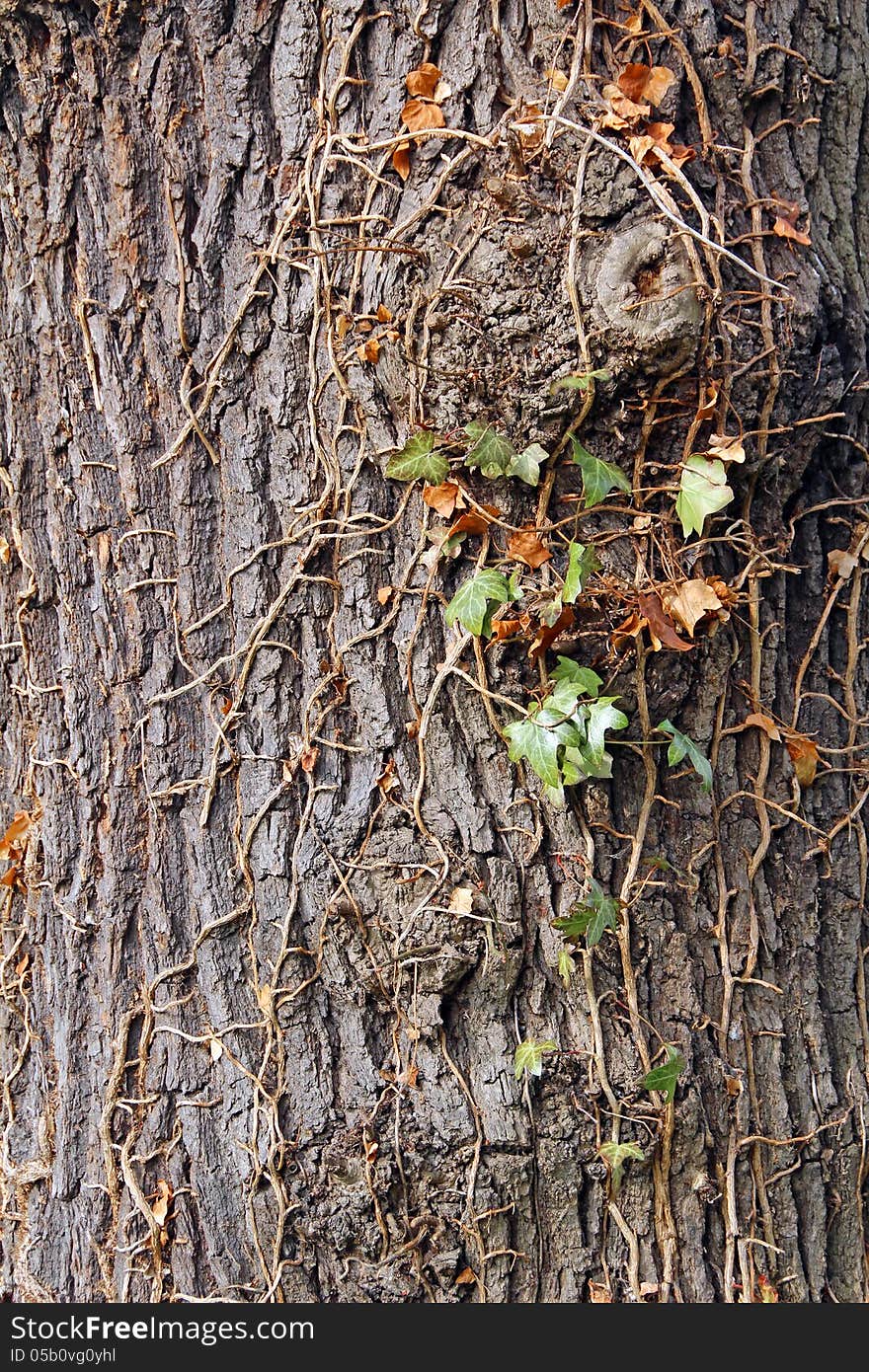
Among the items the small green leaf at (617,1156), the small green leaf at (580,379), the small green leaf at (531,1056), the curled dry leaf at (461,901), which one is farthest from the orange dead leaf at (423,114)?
the small green leaf at (617,1156)

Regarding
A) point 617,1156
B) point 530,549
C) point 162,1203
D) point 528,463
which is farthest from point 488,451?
point 162,1203

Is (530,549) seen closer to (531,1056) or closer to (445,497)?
(445,497)

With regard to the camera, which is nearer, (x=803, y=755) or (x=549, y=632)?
(x=549, y=632)

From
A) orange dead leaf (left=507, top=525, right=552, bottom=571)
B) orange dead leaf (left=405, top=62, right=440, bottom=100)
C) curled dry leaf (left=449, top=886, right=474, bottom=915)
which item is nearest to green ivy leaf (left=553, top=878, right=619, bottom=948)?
curled dry leaf (left=449, top=886, right=474, bottom=915)

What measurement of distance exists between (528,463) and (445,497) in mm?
150

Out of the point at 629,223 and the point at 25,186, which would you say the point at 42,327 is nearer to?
the point at 25,186

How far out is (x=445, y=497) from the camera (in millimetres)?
1688

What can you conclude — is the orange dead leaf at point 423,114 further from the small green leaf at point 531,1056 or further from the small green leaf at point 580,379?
the small green leaf at point 531,1056

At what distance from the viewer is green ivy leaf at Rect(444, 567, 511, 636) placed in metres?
1.65

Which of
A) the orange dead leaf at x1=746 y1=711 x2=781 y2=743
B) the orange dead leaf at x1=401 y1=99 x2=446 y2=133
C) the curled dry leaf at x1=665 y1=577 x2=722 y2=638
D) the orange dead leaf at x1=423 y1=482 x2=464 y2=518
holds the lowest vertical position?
the orange dead leaf at x1=746 y1=711 x2=781 y2=743

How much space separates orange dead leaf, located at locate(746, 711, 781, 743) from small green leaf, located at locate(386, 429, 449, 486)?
67 cm

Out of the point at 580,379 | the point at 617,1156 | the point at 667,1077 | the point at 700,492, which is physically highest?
the point at 580,379

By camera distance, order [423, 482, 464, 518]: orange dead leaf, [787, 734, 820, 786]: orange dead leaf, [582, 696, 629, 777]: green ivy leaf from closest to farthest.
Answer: [582, 696, 629, 777]: green ivy leaf → [423, 482, 464, 518]: orange dead leaf → [787, 734, 820, 786]: orange dead leaf

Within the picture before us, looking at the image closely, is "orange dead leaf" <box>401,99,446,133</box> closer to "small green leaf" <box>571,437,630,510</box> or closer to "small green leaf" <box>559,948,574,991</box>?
"small green leaf" <box>571,437,630,510</box>
